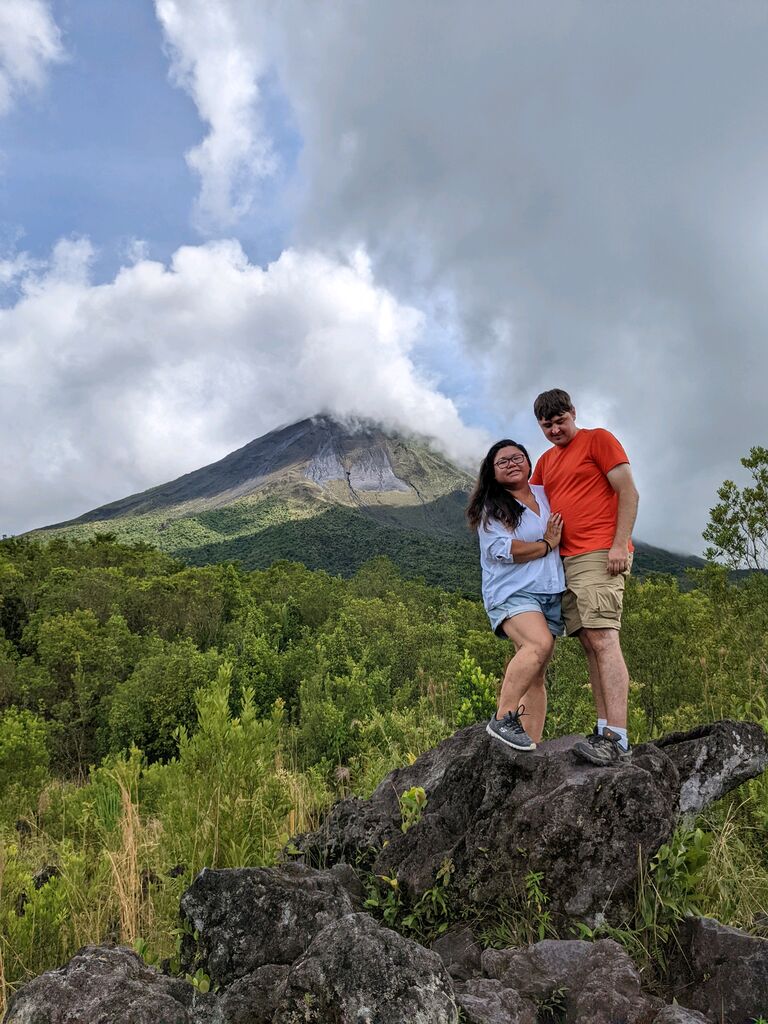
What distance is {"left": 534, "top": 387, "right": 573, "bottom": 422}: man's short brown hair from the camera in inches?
156

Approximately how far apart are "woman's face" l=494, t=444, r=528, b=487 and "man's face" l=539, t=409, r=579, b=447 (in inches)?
10.1

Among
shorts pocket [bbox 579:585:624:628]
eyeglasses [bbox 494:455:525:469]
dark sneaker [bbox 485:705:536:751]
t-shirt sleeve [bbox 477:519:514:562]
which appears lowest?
dark sneaker [bbox 485:705:536:751]

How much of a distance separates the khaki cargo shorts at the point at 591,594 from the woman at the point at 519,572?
7 cm

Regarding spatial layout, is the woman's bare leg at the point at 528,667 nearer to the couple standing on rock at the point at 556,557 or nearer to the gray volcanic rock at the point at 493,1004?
the couple standing on rock at the point at 556,557

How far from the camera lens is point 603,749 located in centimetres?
325

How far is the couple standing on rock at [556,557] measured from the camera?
3539mm

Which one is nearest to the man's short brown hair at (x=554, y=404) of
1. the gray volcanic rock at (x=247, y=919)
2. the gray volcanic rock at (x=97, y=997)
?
the gray volcanic rock at (x=247, y=919)

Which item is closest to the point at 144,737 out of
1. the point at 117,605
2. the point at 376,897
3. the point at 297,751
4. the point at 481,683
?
the point at 297,751

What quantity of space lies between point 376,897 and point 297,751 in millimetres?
6363

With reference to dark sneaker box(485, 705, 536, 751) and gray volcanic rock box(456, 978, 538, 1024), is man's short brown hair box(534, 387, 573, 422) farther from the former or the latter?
gray volcanic rock box(456, 978, 538, 1024)

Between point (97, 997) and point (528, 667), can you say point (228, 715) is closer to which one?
point (528, 667)

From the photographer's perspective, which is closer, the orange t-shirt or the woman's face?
the orange t-shirt

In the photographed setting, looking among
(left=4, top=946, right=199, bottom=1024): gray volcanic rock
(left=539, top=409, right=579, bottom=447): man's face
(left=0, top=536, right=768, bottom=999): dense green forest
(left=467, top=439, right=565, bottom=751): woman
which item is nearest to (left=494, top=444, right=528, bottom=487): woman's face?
(left=467, top=439, right=565, bottom=751): woman

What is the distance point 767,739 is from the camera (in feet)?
11.4
